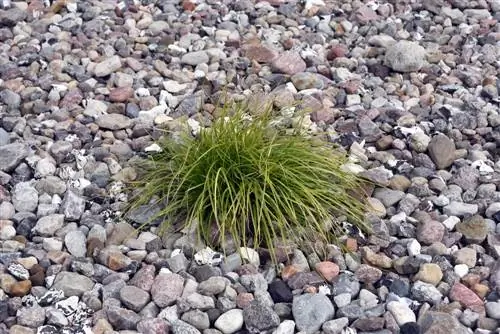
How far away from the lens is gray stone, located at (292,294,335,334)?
313 centimetres

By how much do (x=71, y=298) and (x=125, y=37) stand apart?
250 centimetres

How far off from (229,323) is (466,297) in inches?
38.5

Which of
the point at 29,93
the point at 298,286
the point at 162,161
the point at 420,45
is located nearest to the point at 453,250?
the point at 298,286

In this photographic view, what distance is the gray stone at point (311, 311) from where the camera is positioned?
313 centimetres

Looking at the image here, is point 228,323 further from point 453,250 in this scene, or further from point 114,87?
point 114,87

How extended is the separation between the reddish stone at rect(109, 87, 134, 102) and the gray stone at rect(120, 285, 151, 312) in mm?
1626

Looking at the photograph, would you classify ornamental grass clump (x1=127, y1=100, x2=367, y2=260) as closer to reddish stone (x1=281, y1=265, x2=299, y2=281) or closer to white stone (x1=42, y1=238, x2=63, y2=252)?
reddish stone (x1=281, y1=265, x2=299, y2=281)

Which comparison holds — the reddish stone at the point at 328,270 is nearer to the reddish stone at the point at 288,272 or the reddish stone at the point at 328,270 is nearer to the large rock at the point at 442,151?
the reddish stone at the point at 288,272

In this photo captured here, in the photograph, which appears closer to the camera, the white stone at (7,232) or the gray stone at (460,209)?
the white stone at (7,232)

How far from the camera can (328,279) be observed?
338 centimetres

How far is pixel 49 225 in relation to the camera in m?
3.62

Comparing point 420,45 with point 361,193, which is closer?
point 361,193

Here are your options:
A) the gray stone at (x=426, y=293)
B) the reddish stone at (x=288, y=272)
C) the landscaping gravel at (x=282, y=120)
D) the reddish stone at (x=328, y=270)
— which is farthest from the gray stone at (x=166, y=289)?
the gray stone at (x=426, y=293)

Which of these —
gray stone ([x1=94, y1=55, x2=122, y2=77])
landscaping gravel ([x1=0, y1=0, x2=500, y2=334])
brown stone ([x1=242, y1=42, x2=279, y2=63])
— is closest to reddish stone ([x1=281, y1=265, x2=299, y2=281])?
landscaping gravel ([x1=0, y1=0, x2=500, y2=334])
